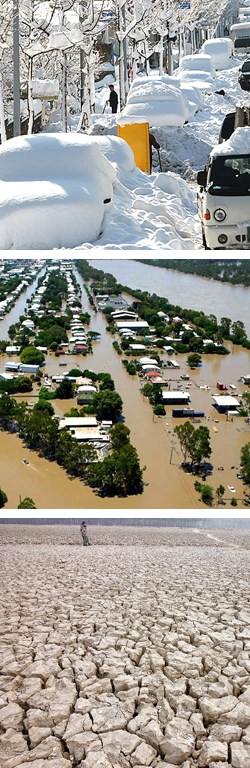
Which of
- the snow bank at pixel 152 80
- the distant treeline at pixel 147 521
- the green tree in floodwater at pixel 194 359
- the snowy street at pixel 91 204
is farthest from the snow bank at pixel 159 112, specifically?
the distant treeline at pixel 147 521

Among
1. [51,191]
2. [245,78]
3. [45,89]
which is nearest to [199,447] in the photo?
[51,191]

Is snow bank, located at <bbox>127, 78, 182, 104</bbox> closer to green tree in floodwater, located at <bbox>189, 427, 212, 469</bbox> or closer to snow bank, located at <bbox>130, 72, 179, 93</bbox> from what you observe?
snow bank, located at <bbox>130, 72, 179, 93</bbox>

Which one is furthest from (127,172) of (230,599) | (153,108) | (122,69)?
(122,69)

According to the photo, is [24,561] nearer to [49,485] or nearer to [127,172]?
[49,485]

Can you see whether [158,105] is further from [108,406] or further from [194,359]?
[108,406]

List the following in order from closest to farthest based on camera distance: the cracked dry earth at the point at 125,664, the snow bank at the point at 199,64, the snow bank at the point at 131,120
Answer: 1. the cracked dry earth at the point at 125,664
2. the snow bank at the point at 131,120
3. the snow bank at the point at 199,64

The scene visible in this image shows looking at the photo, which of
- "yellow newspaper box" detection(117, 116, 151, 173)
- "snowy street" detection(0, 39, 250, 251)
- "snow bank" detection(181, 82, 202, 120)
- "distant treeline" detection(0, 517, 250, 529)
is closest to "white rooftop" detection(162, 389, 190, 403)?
"distant treeline" detection(0, 517, 250, 529)

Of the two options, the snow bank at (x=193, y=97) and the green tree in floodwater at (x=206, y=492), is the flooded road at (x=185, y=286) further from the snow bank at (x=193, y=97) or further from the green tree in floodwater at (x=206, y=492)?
the snow bank at (x=193, y=97)
